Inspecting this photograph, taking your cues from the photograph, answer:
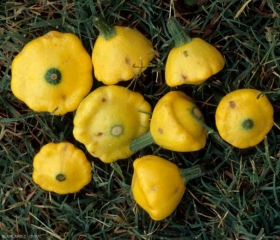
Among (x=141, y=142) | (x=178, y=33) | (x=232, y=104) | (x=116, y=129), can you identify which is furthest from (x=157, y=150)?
(x=178, y=33)

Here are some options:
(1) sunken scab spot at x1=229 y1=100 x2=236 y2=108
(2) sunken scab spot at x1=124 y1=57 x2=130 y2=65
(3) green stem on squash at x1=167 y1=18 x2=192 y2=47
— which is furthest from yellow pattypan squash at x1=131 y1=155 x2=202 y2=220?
(3) green stem on squash at x1=167 y1=18 x2=192 y2=47

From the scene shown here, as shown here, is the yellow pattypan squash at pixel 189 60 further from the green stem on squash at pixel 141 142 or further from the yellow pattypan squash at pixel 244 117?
the green stem on squash at pixel 141 142

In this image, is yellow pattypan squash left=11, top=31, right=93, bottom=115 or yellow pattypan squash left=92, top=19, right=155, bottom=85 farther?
yellow pattypan squash left=11, top=31, right=93, bottom=115

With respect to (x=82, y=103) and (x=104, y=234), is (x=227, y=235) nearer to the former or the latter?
(x=104, y=234)

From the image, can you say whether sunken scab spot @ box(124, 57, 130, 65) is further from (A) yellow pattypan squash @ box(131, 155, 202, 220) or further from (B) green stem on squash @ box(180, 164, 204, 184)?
(B) green stem on squash @ box(180, 164, 204, 184)

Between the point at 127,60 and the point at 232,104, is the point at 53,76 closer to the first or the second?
the point at 127,60

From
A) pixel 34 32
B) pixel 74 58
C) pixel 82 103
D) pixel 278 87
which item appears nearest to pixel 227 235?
pixel 278 87

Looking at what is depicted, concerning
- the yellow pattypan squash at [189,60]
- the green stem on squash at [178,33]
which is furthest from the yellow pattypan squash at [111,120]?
the green stem on squash at [178,33]
